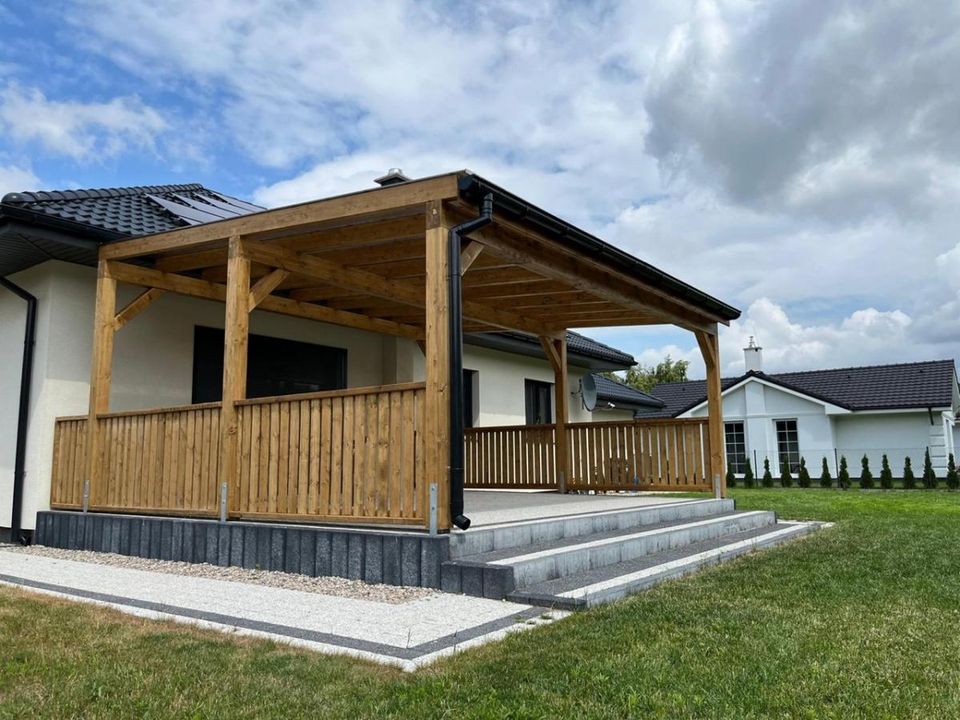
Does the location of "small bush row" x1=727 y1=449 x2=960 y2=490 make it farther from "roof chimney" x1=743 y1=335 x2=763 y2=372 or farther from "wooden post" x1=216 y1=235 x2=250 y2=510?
"wooden post" x1=216 y1=235 x2=250 y2=510

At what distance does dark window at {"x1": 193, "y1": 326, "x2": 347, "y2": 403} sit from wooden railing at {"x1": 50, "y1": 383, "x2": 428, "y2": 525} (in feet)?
5.40

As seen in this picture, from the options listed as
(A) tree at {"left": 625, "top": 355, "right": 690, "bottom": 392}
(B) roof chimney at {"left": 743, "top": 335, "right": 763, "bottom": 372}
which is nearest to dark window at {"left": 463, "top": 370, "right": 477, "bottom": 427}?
(B) roof chimney at {"left": 743, "top": 335, "right": 763, "bottom": 372}

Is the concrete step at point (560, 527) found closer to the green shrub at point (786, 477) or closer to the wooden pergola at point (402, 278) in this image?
the wooden pergola at point (402, 278)

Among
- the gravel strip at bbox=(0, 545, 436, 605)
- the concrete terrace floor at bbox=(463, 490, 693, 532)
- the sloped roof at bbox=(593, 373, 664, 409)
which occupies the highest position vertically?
the sloped roof at bbox=(593, 373, 664, 409)

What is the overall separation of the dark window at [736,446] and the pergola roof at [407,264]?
15.4 m

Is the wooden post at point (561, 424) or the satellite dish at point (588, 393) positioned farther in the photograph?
the satellite dish at point (588, 393)

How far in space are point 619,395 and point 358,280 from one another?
1190cm

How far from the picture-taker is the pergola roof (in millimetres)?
5871

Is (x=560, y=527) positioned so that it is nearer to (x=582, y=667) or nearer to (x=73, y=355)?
(x=582, y=667)

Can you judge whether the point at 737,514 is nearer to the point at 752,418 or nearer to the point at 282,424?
the point at 282,424

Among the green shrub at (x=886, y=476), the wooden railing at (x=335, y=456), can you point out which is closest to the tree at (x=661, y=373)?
the green shrub at (x=886, y=476)

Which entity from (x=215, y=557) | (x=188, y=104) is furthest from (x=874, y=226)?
(x=215, y=557)

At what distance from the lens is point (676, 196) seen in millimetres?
15461

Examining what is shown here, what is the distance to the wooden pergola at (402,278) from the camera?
5.44 m
